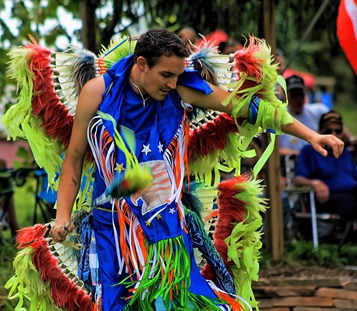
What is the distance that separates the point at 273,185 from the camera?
6.86 m

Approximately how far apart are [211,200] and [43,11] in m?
4.22

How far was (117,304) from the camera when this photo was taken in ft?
11.8

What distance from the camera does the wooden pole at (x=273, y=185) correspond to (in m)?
6.84

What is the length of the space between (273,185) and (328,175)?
905 mm

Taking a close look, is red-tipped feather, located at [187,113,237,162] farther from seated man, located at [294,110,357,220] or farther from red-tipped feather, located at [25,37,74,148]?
seated man, located at [294,110,357,220]

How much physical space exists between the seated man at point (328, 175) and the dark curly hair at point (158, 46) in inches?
165

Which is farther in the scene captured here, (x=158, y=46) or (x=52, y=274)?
(x=52, y=274)

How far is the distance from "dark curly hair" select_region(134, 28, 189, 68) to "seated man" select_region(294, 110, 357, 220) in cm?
418

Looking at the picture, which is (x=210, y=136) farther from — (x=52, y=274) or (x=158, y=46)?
(x=52, y=274)

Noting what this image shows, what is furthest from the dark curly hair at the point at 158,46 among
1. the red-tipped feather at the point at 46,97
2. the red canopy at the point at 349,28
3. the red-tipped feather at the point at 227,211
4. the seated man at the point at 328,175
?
the seated man at the point at 328,175

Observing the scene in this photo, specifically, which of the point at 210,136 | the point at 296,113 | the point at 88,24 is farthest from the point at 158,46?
the point at 296,113

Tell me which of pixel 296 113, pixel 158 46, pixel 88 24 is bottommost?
pixel 296 113

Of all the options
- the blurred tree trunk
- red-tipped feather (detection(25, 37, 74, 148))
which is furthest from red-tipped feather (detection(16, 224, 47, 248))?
the blurred tree trunk

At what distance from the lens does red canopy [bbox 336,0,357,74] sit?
569 cm
